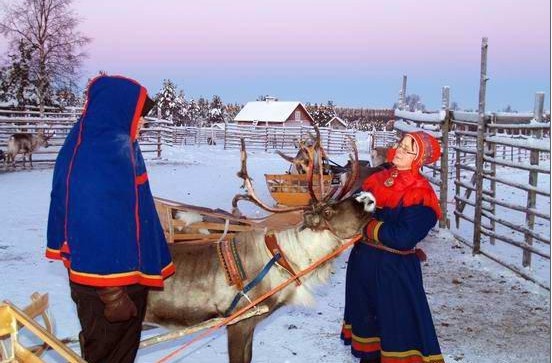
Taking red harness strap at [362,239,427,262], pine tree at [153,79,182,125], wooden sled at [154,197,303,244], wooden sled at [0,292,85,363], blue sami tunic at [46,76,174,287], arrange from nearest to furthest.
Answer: wooden sled at [0,292,85,363] → blue sami tunic at [46,76,174,287] → red harness strap at [362,239,427,262] → wooden sled at [154,197,303,244] → pine tree at [153,79,182,125]

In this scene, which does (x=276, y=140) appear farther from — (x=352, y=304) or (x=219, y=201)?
(x=352, y=304)

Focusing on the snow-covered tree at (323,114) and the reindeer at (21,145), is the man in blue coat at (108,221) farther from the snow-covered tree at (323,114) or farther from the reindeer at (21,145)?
the snow-covered tree at (323,114)

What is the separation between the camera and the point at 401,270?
362 cm

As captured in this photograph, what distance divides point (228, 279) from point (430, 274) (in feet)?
14.9

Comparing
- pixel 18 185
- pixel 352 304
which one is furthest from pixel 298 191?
pixel 18 185

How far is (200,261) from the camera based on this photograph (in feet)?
12.7

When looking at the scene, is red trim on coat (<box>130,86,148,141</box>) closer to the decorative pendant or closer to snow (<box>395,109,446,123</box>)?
the decorative pendant

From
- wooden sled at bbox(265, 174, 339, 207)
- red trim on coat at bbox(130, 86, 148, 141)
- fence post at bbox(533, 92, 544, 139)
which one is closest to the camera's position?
red trim on coat at bbox(130, 86, 148, 141)

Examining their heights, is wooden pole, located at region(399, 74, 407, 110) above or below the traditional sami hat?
above

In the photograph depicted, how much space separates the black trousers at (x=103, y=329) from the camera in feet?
9.75

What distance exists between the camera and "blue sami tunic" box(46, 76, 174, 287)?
2.77 metres

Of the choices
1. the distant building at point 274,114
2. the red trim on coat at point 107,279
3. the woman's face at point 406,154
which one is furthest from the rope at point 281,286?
the distant building at point 274,114

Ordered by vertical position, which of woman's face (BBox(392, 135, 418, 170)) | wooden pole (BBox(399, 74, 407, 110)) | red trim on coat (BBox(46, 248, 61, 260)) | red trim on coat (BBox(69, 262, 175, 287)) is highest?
wooden pole (BBox(399, 74, 407, 110))

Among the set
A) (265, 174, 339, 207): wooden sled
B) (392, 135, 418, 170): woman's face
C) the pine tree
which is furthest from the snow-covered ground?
the pine tree
